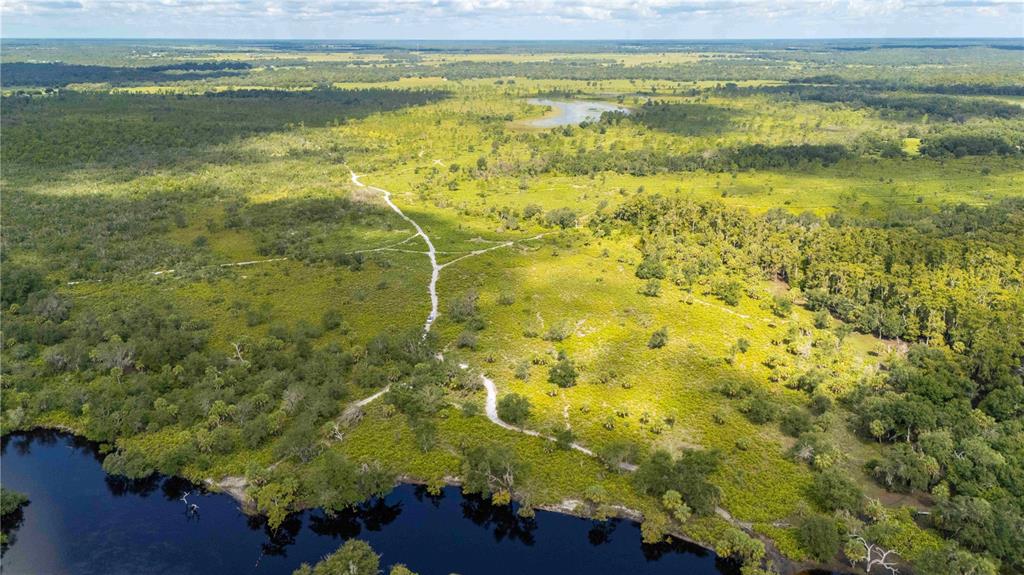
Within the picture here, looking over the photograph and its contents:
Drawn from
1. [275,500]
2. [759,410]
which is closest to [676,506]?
[759,410]

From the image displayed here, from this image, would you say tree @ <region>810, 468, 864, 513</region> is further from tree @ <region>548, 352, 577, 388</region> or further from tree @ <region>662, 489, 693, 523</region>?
tree @ <region>548, 352, 577, 388</region>

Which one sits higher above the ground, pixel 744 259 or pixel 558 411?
pixel 744 259

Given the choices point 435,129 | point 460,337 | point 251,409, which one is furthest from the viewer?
point 435,129

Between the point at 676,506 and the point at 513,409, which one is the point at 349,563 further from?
the point at 676,506

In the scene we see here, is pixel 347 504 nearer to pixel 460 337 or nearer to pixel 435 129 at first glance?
pixel 460 337

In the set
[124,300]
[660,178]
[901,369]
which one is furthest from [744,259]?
[124,300]
